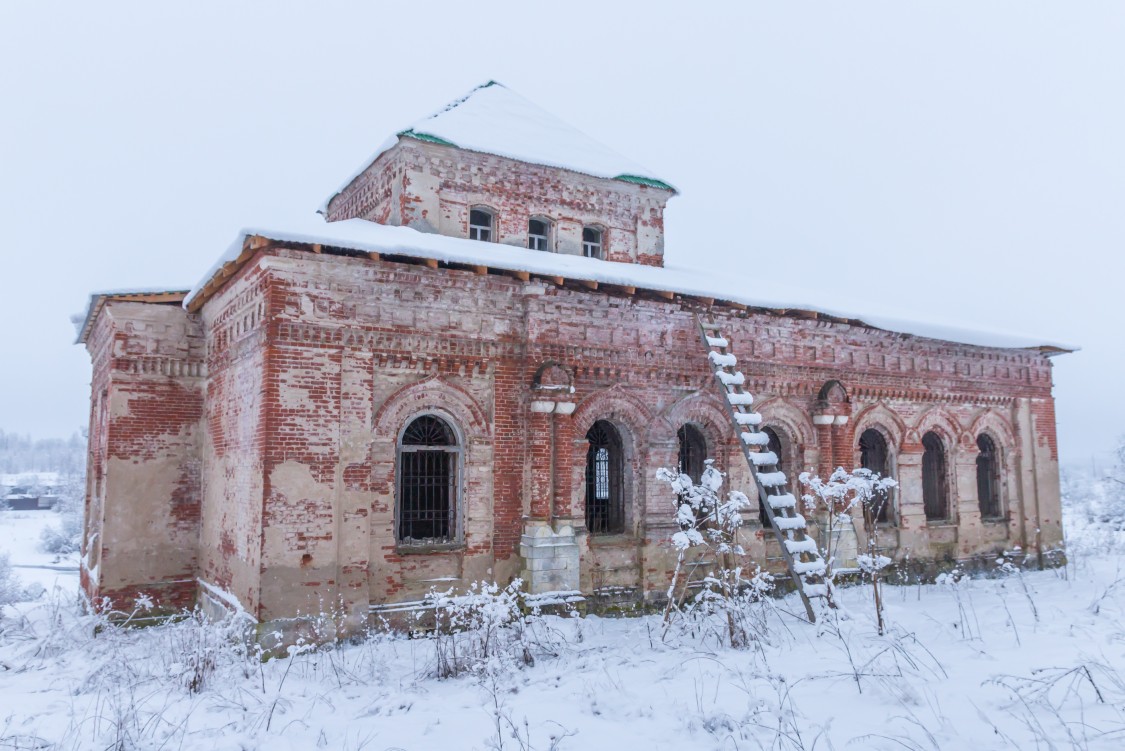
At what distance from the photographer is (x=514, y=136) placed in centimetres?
1431

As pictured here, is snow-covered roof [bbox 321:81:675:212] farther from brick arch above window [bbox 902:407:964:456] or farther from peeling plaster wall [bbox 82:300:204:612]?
brick arch above window [bbox 902:407:964:456]

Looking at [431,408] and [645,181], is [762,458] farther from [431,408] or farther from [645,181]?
[645,181]

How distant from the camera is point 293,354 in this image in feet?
30.8

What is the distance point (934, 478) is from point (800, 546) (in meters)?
6.83

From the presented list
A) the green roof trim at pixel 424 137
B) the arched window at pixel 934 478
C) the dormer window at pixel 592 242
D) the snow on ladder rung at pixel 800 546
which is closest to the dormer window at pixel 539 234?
the dormer window at pixel 592 242

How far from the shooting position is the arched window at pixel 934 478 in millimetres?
15383

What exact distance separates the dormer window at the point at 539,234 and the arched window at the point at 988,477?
962 cm

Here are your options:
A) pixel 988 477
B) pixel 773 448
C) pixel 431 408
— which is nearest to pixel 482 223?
pixel 431 408

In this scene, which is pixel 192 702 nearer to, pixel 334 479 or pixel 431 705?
pixel 431 705

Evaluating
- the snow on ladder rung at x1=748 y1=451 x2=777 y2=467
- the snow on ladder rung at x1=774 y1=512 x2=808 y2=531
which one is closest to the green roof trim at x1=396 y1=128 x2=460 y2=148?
the snow on ladder rung at x1=748 y1=451 x2=777 y2=467

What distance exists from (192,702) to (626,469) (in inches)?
263

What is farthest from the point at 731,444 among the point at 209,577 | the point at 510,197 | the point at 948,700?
the point at 209,577

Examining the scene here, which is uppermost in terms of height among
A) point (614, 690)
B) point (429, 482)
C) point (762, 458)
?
point (762, 458)

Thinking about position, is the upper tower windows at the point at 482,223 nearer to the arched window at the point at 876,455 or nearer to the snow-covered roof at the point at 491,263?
the snow-covered roof at the point at 491,263
